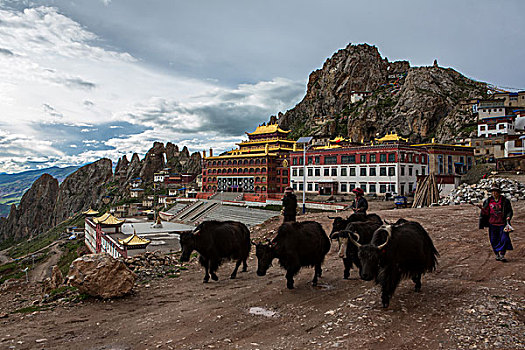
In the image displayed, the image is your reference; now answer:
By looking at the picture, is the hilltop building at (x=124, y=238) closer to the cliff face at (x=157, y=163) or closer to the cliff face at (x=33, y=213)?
the cliff face at (x=157, y=163)

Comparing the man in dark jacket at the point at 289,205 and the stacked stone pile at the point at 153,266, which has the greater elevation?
the man in dark jacket at the point at 289,205

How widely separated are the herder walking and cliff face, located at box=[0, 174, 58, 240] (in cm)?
13138

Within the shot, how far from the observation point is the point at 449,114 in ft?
292

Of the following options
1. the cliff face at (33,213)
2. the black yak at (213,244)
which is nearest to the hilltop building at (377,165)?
the black yak at (213,244)

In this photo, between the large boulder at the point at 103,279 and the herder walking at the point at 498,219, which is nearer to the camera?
the large boulder at the point at 103,279

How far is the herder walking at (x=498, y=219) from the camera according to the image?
30.7 ft

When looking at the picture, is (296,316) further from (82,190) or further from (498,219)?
(82,190)

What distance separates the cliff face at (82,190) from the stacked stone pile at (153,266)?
379 ft

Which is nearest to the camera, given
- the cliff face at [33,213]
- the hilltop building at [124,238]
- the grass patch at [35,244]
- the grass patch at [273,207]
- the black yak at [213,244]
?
the black yak at [213,244]

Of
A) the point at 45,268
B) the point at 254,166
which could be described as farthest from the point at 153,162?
the point at 45,268

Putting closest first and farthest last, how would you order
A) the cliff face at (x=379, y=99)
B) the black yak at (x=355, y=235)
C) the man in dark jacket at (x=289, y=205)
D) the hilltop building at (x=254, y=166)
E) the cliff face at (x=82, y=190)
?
1. the black yak at (x=355, y=235)
2. the man in dark jacket at (x=289, y=205)
3. the hilltop building at (x=254, y=166)
4. the cliff face at (x=379, y=99)
5. the cliff face at (x=82, y=190)

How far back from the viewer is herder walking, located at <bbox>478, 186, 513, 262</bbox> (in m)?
9.35

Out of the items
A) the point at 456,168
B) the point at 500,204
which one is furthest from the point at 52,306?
the point at 456,168

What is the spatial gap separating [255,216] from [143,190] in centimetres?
7190
